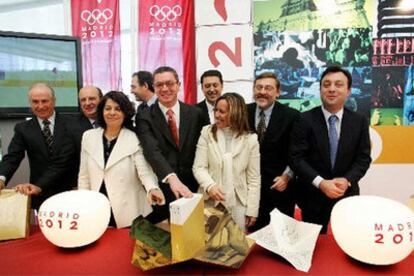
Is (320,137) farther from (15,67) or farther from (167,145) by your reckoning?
(15,67)

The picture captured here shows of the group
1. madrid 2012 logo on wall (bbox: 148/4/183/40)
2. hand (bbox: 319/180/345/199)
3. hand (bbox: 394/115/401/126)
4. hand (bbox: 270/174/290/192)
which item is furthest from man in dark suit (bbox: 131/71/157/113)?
hand (bbox: 394/115/401/126)

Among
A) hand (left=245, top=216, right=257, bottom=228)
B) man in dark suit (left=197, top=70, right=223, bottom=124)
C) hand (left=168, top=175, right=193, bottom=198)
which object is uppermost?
man in dark suit (left=197, top=70, right=223, bottom=124)

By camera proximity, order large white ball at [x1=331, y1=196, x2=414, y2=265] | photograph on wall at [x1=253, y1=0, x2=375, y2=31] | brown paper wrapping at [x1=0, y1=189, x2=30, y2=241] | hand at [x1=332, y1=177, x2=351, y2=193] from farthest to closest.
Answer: photograph on wall at [x1=253, y1=0, x2=375, y2=31] → hand at [x1=332, y1=177, x2=351, y2=193] → brown paper wrapping at [x1=0, y1=189, x2=30, y2=241] → large white ball at [x1=331, y1=196, x2=414, y2=265]

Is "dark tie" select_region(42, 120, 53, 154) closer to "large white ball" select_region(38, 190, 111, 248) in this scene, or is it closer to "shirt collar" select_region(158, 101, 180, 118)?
"shirt collar" select_region(158, 101, 180, 118)

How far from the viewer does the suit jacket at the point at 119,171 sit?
66.3 inches

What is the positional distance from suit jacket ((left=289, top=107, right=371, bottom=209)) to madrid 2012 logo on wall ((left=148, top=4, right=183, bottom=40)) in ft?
7.56

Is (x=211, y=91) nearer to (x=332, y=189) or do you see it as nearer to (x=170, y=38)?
(x=332, y=189)

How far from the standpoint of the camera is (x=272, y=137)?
2.08 m

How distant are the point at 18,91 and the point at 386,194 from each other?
3554 mm

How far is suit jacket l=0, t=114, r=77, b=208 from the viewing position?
6.20ft

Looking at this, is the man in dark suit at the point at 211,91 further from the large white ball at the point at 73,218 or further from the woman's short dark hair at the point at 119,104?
the large white ball at the point at 73,218

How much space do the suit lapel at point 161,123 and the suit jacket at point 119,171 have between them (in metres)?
0.18

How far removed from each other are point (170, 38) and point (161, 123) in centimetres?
210

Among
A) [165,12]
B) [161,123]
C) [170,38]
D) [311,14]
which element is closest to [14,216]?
[161,123]
